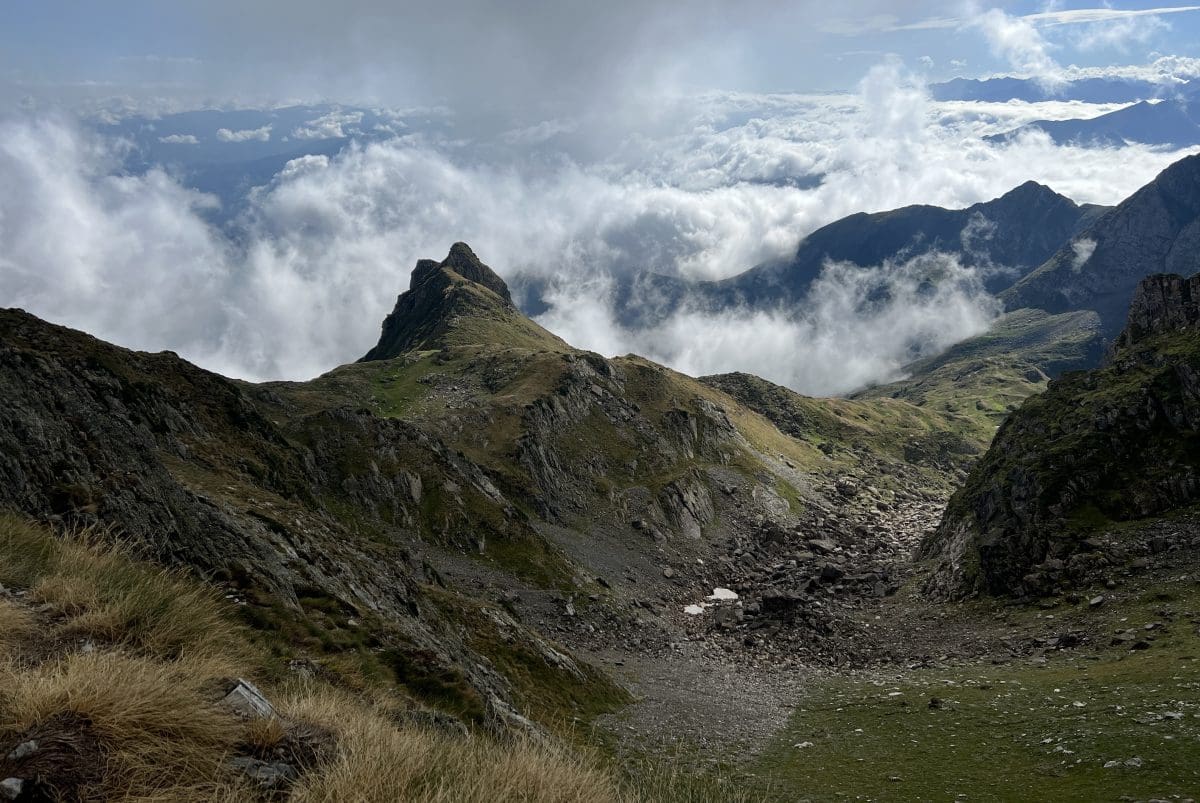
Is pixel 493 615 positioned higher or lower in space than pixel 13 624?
lower

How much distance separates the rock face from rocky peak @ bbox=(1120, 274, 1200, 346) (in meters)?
0.27

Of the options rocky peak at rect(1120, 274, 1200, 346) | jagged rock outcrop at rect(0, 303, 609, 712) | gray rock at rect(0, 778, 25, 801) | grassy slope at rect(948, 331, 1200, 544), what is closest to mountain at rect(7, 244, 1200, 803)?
gray rock at rect(0, 778, 25, 801)

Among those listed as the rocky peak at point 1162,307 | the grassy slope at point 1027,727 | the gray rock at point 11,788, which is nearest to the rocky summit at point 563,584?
the gray rock at point 11,788

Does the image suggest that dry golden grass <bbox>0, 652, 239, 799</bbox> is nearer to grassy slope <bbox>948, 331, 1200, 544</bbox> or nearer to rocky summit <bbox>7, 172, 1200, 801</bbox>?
rocky summit <bbox>7, 172, 1200, 801</bbox>

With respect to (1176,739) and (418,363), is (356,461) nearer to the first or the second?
(1176,739)

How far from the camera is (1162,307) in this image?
8075cm

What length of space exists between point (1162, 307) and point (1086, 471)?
119 feet

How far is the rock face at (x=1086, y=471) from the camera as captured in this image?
2184 inches

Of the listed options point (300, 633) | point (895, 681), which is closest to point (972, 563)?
point (895, 681)

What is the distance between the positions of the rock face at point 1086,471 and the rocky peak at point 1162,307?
27 cm

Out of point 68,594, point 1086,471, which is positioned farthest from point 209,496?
point 1086,471

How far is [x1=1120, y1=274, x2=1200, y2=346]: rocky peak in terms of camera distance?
75.8 metres

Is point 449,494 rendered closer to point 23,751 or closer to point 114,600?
point 114,600

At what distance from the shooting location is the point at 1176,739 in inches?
880
